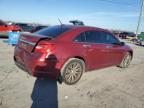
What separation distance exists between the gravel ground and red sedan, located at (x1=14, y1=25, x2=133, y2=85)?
1.26 feet

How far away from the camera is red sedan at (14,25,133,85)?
15.8 feet

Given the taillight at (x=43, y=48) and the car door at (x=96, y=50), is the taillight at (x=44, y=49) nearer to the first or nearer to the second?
the taillight at (x=43, y=48)

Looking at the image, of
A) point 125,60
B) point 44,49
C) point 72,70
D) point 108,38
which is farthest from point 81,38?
point 125,60

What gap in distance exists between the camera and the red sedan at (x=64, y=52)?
4.83 metres

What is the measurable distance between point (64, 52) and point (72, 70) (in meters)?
0.67

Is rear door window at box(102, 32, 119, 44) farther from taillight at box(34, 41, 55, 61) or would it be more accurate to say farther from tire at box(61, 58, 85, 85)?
taillight at box(34, 41, 55, 61)

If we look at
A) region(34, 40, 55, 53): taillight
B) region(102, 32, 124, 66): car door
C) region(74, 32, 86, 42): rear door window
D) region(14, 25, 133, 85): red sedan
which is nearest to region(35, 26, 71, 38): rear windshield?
region(14, 25, 133, 85): red sedan

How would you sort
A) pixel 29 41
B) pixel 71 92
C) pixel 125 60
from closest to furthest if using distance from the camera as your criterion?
pixel 71 92, pixel 29 41, pixel 125 60

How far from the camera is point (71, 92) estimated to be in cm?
489

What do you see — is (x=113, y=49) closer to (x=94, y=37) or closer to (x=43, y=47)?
(x=94, y=37)

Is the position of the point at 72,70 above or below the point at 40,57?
below

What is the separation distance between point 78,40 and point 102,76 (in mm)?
1804

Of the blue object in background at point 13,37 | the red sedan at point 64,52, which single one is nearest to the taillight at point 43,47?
the red sedan at point 64,52

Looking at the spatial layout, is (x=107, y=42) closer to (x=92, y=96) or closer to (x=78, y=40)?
(x=78, y=40)
